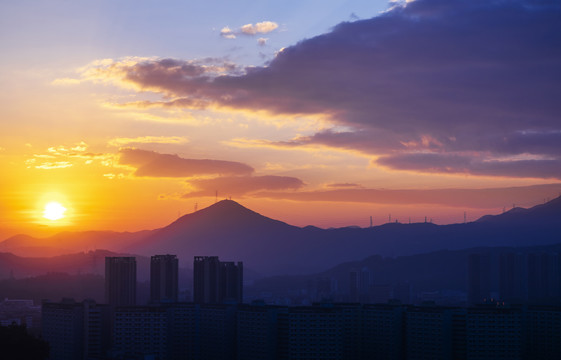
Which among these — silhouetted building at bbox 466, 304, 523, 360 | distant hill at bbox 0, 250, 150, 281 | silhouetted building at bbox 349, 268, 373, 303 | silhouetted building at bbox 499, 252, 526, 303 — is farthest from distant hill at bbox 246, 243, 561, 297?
silhouetted building at bbox 466, 304, 523, 360

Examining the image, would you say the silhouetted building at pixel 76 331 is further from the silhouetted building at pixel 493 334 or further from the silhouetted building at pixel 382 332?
the silhouetted building at pixel 493 334

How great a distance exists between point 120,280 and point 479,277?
40.9m

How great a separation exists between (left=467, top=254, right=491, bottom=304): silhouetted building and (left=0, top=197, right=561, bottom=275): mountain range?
5468cm

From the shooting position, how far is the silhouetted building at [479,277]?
81.6m

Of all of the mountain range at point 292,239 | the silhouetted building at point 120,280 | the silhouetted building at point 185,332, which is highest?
the mountain range at point 292,239

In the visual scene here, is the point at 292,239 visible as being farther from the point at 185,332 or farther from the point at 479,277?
the point at 185,332

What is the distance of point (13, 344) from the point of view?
2677 centimetres

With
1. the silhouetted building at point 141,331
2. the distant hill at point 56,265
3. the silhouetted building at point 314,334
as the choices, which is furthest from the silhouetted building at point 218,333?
the distant hill at point 56,265

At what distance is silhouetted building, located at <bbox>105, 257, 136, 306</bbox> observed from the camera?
61.4 m

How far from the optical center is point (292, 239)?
7106 inches

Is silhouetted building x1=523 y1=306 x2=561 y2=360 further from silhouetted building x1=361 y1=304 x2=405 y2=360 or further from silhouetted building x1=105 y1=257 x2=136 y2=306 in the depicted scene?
silhouetted building x1=105 y1=257 x2=136 y2=306

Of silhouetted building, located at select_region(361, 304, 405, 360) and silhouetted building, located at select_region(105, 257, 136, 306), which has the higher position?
silhouetted building, located at select_region(105, 257, 136, 306)

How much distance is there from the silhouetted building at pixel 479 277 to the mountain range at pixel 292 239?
179 feet

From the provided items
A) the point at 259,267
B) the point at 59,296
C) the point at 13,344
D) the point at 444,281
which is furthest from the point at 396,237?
the point at 13,344
